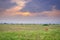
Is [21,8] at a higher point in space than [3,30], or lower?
higher

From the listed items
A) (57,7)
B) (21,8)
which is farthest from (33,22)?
(57,7)

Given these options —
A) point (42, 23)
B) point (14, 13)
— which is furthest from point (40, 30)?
point (14, 13)

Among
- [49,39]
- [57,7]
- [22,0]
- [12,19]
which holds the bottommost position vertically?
[49,39]

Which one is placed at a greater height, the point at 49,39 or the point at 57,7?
the point at 57,7

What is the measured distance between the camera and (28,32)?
3021 mm

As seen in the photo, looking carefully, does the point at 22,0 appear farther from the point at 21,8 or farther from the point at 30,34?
the point at 30,34

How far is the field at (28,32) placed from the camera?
9.78ft

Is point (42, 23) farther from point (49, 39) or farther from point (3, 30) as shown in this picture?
point (3, 30)

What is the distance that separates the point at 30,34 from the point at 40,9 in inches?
22.1

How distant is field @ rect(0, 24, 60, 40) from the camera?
2.98 metres

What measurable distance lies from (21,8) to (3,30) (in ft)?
1.91

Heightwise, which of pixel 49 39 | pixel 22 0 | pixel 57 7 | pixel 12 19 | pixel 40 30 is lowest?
pixel 49 39

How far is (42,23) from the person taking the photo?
3.05m

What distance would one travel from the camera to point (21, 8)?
10.1ft
